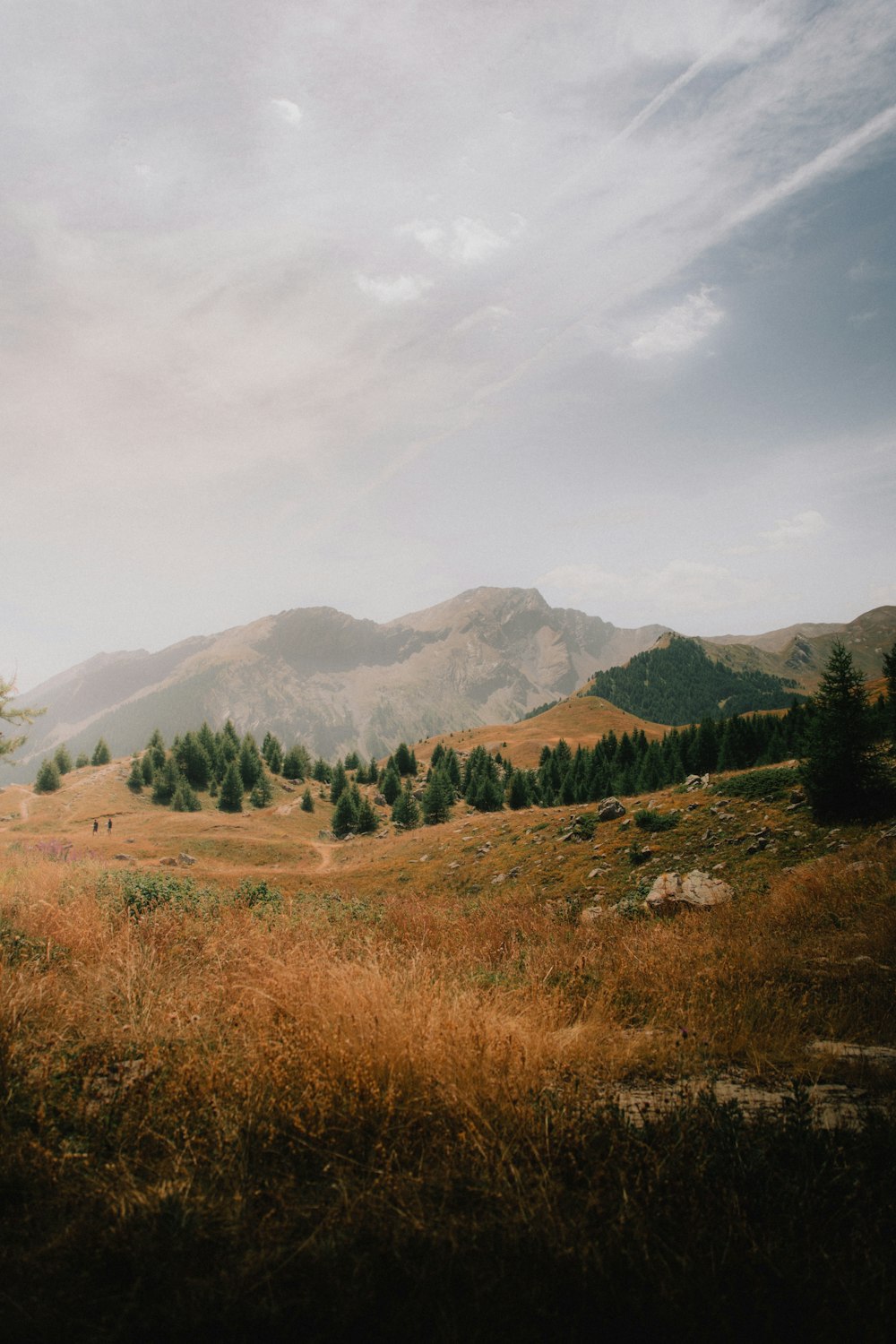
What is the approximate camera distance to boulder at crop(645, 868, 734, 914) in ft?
37.3

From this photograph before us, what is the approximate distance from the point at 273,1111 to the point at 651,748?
285 feet

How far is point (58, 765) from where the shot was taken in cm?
8238

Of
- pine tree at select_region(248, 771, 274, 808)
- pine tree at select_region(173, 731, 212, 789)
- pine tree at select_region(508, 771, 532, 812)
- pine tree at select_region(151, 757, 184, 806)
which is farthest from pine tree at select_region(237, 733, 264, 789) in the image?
pine tree at select_region(508, 771, 532, 812)

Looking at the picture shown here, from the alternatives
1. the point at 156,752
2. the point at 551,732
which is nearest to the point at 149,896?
the point at 156,752

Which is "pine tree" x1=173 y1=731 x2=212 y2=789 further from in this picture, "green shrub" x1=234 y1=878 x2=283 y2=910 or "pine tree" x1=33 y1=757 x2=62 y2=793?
"green shrub" x1=234 y1=878 x2=283 y2=910

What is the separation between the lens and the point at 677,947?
7641mm

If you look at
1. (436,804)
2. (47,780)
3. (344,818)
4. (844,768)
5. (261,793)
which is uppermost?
(844,768)

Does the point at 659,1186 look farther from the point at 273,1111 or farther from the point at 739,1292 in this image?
the point at 273,1111

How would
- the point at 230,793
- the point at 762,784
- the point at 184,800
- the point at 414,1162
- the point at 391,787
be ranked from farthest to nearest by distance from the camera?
the point at 391,787
the point at 230,793
the point at 184,800
the point at 762,784
the point at 414,1162

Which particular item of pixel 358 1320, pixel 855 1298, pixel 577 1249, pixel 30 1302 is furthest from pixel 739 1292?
pixel 30 1302

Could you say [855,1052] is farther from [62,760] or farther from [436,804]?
[62,760]

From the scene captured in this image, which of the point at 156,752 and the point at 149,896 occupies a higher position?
the point at 156,752

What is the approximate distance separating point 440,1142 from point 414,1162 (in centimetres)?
19

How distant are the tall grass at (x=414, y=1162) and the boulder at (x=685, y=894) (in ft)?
18.1
